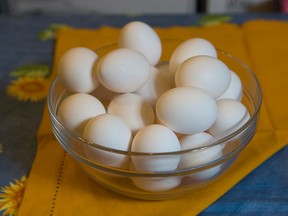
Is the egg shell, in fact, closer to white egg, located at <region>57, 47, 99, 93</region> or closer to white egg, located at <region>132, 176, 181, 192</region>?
white egg, located at <region>132, 176, 181, 192</region>

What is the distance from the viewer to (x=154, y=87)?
2.15ft

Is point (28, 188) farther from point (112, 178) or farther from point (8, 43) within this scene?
point (8, 43)

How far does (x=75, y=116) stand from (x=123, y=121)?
0.07 metres

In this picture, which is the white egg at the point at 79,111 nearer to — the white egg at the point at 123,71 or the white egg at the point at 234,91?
the white egg at the point at 123,71

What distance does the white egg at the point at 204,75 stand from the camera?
0.58 metres

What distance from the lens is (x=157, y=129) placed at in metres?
0.54

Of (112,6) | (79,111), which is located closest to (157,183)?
(79,111)

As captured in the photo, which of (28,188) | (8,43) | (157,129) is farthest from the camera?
(8,43)

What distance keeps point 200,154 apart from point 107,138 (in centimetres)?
11

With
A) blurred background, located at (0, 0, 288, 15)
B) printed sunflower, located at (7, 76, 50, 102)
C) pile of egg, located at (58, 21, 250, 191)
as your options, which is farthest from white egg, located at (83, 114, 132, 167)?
blurred background, located at (0, 0, 288, 15)

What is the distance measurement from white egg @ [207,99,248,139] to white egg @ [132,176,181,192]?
84 mm

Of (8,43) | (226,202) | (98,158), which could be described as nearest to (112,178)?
(98,158)

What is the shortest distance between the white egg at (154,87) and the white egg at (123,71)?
35mm

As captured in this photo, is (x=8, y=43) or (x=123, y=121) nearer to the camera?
(x=123, y=121)
